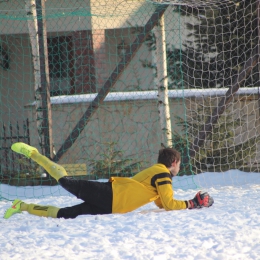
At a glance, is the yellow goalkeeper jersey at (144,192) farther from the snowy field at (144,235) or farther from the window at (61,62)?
the window at (61,62)

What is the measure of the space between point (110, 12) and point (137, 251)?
732cm

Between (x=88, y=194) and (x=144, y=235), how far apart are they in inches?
35.6

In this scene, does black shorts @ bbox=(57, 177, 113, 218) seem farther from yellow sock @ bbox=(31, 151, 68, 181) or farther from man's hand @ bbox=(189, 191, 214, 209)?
man's hand @ bbox=(189, 191, 214, 209)

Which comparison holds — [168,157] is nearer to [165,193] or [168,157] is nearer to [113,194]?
[165,193]

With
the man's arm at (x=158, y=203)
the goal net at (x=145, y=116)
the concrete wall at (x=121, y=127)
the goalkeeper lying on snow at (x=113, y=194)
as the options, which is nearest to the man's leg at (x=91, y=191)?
the goalkeeper lying on snow at (x=113, y=194)

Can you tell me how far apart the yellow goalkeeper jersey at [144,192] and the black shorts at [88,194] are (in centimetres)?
6

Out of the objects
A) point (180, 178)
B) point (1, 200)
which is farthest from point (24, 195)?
point (180, 178)

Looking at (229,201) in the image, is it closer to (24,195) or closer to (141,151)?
(24,195)

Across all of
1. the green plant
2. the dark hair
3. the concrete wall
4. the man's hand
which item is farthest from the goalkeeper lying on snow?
the concrete wall

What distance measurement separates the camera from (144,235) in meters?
4.40

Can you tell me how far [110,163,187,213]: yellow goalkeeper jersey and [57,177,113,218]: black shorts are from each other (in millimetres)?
63

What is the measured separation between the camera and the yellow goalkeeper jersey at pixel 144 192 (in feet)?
17.1

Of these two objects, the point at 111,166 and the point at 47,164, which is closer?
the point at 47,164

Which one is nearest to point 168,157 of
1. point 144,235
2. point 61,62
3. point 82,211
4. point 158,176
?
point 158,176
